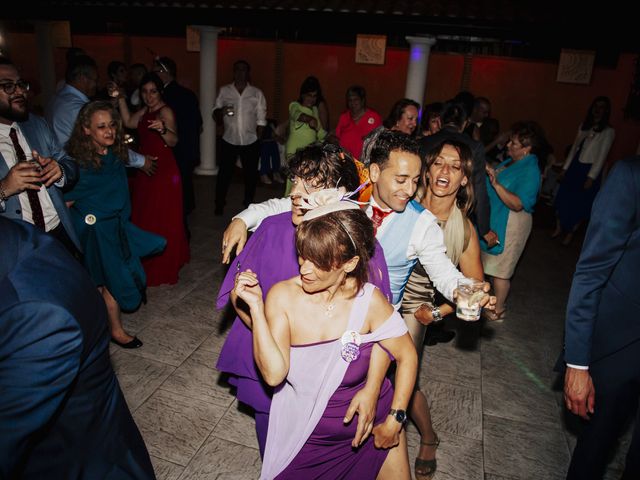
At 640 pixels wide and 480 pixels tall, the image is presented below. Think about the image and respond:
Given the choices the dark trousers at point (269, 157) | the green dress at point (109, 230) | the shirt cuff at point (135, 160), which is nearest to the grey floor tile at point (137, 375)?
the green dress at point (109, 230)

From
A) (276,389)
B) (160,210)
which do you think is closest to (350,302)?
(276,389)

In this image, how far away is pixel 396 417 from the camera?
1.73 meters

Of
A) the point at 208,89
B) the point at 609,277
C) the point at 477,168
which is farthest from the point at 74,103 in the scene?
the point at 208,89

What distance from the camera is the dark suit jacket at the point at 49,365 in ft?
3.44

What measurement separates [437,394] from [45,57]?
1081 centimetres

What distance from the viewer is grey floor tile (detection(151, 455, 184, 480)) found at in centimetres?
248

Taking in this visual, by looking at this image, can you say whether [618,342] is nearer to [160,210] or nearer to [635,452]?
[635,452]

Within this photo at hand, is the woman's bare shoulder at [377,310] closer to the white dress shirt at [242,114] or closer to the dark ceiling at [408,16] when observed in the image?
the white dress shirt at [242,114]

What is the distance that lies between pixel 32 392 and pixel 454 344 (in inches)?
137

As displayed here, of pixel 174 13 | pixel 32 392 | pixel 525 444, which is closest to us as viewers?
pixel 32 392

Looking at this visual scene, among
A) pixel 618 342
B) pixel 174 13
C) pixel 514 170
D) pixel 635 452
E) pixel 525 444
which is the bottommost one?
pixel 525 444

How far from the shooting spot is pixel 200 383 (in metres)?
3.25

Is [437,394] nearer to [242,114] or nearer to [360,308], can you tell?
[360,308]

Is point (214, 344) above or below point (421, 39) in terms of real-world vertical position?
below
